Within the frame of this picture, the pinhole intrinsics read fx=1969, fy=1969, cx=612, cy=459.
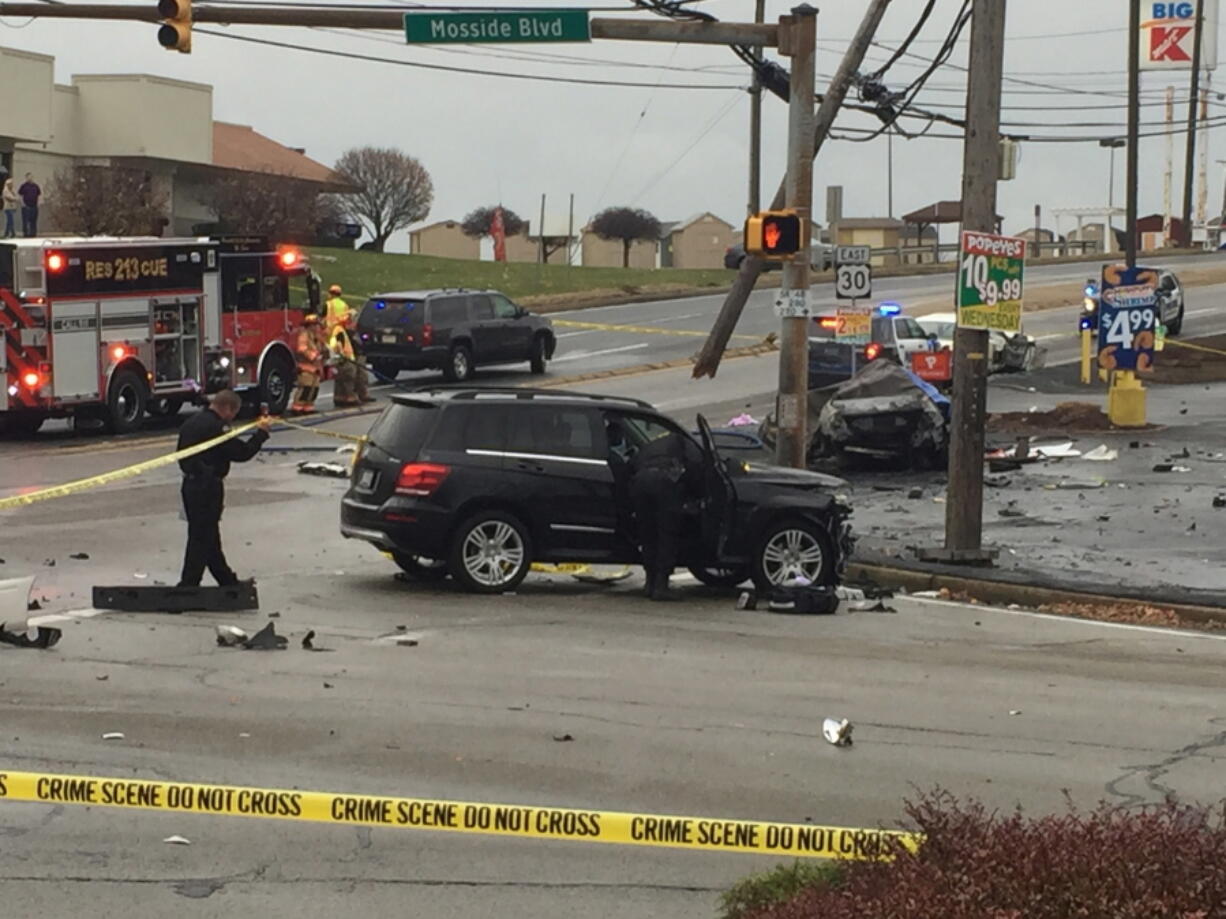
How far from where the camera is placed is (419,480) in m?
16.0

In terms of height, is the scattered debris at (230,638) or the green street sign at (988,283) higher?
the green street sign at (988,283)

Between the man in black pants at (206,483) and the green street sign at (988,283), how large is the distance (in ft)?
20.8

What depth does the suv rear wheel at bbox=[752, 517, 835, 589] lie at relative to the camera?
16.5 meters

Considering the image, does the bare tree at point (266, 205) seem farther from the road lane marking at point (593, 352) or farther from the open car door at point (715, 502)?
the open car door at point (715, 502)

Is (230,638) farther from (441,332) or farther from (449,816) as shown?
(441,332)

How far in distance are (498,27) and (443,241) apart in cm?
12421

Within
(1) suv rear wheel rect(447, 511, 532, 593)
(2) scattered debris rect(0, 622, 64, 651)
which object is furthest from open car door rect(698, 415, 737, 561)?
(2) scattered debris rect(0, 622, 64, 651)

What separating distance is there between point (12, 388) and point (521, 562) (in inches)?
556

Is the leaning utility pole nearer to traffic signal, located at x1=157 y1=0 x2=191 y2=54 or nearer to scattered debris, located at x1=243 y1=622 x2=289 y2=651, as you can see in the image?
traffic signal, located at x1=157 y1=0 x2=191 y2=54

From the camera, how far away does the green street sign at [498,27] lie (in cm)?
1875

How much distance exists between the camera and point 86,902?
7410 mm

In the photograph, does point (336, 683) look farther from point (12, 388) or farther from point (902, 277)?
point (902, 277)

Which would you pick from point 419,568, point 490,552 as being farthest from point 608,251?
point 490,552

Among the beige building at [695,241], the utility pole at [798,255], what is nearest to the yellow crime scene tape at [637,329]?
the utility pole at [798,255]
